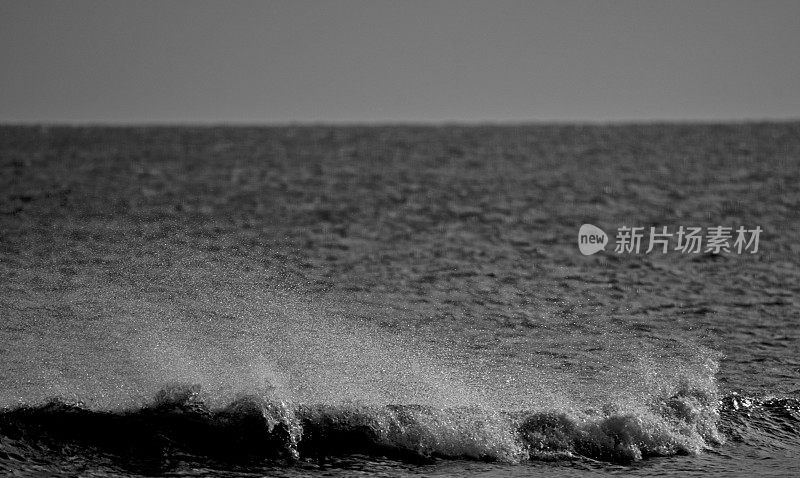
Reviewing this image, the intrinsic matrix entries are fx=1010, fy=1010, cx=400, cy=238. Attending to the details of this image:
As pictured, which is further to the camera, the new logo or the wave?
the new logo

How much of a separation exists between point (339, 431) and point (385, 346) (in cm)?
304

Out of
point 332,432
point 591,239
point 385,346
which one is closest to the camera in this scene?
point 332,432

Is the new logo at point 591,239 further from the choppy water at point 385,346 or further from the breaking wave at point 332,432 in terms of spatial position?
the breaking wave at point 332,432

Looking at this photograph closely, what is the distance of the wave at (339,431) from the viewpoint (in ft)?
32.7

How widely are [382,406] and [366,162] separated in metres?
47.3

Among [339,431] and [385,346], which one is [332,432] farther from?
[385,346]

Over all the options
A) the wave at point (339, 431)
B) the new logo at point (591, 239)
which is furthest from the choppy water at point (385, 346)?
the new logo at point (591, 239)

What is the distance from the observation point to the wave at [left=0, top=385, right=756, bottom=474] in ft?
32.7

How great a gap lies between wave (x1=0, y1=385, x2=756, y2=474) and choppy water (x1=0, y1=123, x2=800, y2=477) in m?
0.02

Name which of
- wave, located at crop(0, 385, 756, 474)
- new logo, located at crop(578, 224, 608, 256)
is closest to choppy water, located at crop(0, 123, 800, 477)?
wave, located at crop(0, 385, 756, 474)

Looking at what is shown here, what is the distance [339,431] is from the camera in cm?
1029

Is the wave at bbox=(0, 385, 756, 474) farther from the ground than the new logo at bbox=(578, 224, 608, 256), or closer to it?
closer to it

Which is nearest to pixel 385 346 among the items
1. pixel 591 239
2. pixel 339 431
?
pixel 339 431

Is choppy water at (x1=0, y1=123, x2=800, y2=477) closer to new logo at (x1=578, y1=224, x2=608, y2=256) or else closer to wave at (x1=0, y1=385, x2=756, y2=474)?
wave at (x1=0, y1=385, x2=756, y2=474)
